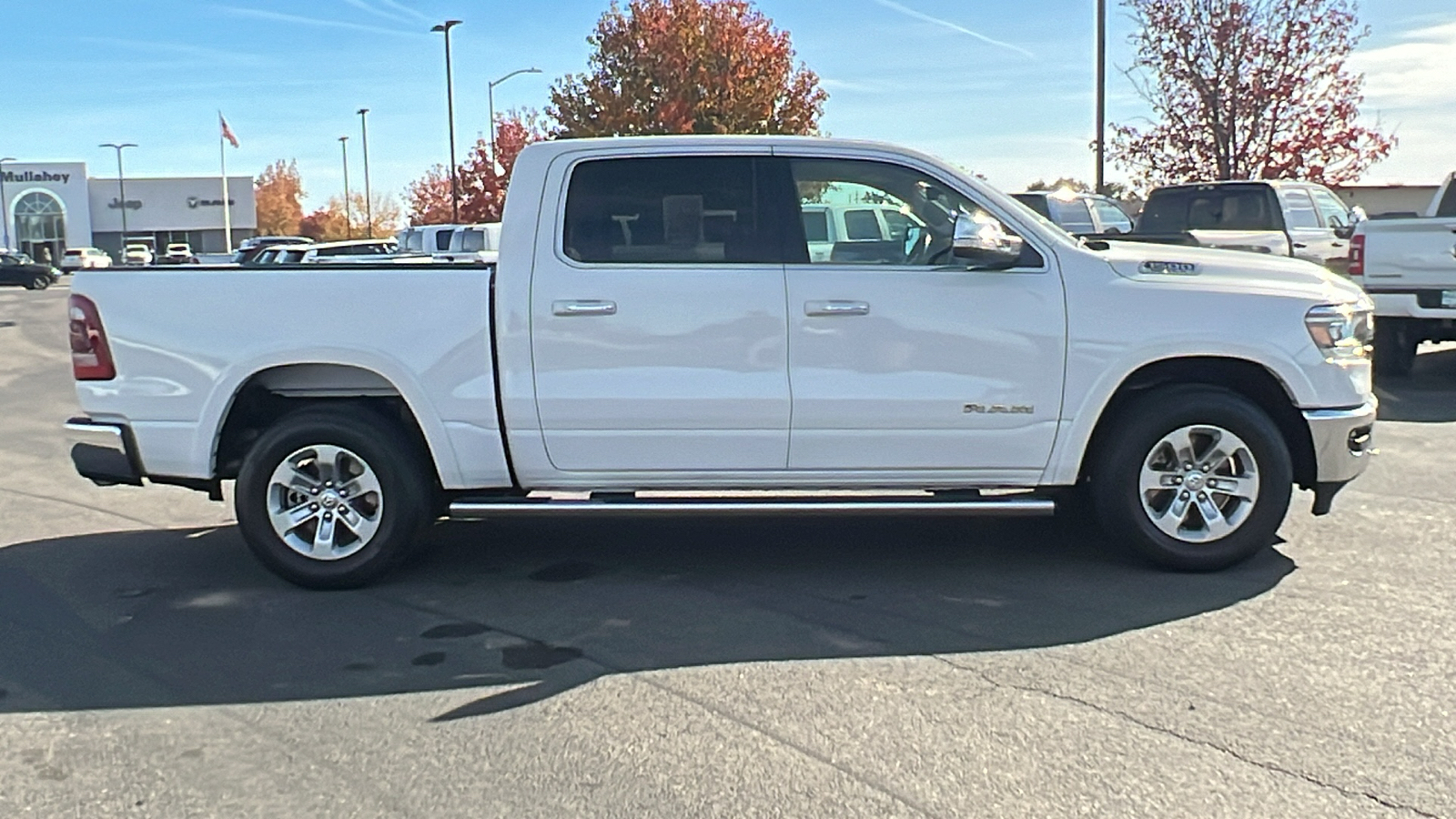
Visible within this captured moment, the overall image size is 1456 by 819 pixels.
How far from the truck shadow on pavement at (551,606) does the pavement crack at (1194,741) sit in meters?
0.35

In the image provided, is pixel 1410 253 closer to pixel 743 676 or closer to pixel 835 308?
pixel 835 308

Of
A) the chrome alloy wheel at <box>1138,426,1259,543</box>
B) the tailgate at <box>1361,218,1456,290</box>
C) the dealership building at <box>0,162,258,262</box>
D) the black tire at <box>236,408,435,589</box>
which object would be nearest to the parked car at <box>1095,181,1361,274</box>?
the tailgate at <box>1361,218,1456,290</box>

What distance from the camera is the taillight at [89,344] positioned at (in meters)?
5.71

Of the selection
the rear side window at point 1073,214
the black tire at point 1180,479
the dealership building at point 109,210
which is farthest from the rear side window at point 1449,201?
the dealership building at point 109,210

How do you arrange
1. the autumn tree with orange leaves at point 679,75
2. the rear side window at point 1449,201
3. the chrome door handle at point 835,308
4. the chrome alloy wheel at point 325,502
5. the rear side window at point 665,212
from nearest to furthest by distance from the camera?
→ the chrome door handle at point 835,308 → the rear side window at point 665,212 → the chrome alloy wheel at point 325,502 → the rear side window at point 1449,201 → the autumn tree with orange leaves at point 679,75

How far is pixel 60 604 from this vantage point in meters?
5.65

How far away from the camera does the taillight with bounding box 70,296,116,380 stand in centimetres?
571

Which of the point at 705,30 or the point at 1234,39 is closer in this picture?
the point at 1234,39

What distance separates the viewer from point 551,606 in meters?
5.52

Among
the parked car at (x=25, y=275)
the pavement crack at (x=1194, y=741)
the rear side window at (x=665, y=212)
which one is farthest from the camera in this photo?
the parked car at (x=25, y=275)

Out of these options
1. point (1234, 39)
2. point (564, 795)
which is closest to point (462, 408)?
point (564, 795)

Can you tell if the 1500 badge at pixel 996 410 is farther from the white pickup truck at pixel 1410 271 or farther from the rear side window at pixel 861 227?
the white pickup truck at pixel 1410 271

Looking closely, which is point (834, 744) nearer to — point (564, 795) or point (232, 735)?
point (564, 795)

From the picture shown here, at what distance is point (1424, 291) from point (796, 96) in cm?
2469
